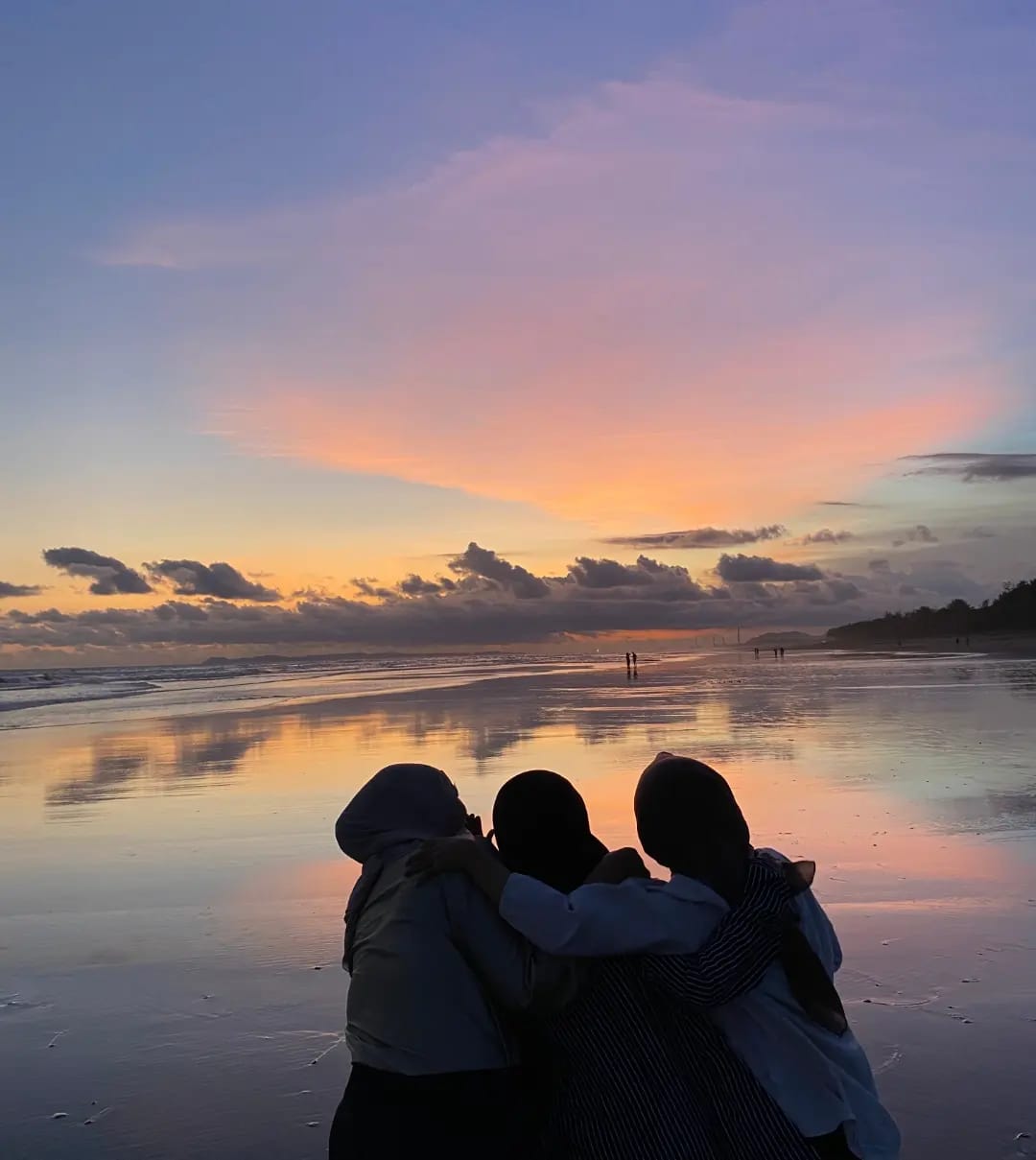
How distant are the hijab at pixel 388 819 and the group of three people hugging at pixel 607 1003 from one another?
0.35 ft

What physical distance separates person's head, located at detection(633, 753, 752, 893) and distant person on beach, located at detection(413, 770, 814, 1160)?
68mm

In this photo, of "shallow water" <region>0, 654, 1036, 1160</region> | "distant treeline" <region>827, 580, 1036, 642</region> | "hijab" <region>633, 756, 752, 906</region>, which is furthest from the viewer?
"distant treeline" <region>827, 580, 1036, 642</region>

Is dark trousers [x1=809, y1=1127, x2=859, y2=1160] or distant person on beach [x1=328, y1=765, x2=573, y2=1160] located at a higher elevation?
distant person on beach [x1=328, y1=765, x2=573, y2=1160]

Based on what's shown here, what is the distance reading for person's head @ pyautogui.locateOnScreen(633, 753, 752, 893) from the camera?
8.20ft

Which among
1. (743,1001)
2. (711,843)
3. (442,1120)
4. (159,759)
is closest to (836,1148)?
(743,1001)

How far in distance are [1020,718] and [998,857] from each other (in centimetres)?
1160

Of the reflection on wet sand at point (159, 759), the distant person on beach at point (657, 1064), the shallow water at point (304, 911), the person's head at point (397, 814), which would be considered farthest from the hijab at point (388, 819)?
the reflection on wet sand at point (159, 759)

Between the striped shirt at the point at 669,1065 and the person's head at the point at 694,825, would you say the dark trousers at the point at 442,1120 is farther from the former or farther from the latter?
the person's head at the point at 694,825

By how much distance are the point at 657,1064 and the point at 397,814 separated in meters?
0.90

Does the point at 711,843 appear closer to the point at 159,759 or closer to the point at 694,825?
the point at 694,825

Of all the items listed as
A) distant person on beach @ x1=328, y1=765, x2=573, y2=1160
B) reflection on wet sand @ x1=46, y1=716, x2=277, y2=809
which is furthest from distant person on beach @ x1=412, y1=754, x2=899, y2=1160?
reflection on wet sand @ x1=46, y1=716, x2=277, y2=809

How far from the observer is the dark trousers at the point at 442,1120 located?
2523mm

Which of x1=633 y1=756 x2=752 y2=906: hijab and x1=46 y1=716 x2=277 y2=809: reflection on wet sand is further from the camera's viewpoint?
x1=46 y1=716 x2=277 y2=809: reflection on wet sand

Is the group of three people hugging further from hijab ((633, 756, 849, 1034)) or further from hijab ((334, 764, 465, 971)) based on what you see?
hijab ((334, 764, 465, 971))
